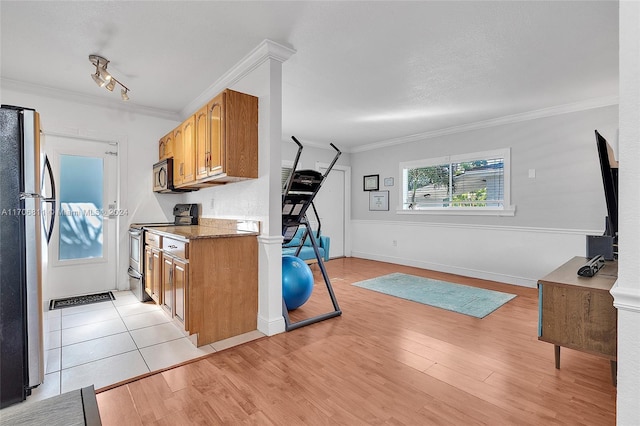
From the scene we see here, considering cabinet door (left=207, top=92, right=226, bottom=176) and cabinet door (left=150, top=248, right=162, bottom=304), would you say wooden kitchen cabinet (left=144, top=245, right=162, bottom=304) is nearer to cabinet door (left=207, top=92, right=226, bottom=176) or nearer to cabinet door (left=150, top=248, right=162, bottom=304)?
cabinet door (left=150, top=248, right=162, bottom=304)

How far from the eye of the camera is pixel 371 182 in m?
Result: 6.53

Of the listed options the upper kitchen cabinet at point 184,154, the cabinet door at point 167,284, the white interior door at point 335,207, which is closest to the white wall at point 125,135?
the upper kitchen cabinet at point 184,154

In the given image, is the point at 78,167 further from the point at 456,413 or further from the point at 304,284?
the point at 456,413

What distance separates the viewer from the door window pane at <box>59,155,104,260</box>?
3.69m

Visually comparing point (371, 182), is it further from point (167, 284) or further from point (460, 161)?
point (167, 284)

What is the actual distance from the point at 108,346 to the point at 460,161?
513 cm

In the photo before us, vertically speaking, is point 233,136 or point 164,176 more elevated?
point 233,136

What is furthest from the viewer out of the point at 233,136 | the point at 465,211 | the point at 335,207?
the point at 335,207

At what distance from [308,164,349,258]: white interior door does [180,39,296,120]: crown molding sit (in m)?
3.19

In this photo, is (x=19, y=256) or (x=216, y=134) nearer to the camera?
(x=19, y=256)

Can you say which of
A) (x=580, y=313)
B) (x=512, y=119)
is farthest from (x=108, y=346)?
(x=512, y=119)

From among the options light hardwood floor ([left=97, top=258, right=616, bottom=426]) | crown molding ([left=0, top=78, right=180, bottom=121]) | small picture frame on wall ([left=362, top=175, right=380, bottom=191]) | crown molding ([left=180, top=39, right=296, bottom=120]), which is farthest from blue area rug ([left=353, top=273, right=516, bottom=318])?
crown molding ([left=0, top=78, right=180, bottom=121])
